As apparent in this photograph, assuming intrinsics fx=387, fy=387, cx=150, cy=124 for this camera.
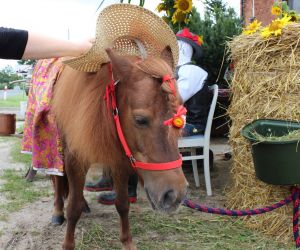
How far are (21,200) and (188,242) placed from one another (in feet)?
6.12

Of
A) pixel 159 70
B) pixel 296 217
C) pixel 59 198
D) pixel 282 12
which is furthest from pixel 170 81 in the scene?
pixel 282 12

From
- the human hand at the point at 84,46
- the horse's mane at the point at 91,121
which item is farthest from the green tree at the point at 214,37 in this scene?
the human hand at the point at 84,46

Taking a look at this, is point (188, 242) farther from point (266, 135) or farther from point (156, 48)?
point (156, 48)

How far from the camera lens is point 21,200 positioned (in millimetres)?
3918

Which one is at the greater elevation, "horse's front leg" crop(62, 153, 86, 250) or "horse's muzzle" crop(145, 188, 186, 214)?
"horse's muzzle" crop(145, 188, 186, 214)

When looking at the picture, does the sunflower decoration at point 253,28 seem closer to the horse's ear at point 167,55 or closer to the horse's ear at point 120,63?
the horse's ear at point 167,55

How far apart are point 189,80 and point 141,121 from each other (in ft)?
7.19

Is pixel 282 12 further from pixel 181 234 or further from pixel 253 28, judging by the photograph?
pixel 181 234

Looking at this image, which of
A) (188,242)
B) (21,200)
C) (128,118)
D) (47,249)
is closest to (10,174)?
(21,200)

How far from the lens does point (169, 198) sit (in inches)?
69.9

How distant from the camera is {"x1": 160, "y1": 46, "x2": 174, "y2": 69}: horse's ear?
6.99ft

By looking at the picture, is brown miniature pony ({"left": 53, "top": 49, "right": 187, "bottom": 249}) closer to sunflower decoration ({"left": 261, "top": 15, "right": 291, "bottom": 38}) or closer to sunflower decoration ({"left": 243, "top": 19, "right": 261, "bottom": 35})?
sunflower decoration ({"left": 261, "top": 15, "right": 291, "bottom": 38})

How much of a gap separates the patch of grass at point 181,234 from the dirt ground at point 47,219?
159mm

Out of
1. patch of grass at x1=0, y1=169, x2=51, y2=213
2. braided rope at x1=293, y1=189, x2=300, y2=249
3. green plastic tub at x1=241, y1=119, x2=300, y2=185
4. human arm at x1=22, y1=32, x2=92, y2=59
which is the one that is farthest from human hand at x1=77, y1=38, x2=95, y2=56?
patch of grass at x1=0, y1=169, x2=51, y2=213
